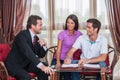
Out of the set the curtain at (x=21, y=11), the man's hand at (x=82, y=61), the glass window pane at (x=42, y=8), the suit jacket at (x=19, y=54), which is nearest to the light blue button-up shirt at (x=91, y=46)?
the man's hand at (x=82, y=61)

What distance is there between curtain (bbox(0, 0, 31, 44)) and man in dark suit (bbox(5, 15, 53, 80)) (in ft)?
3.89

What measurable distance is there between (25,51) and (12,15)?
1.63 meters

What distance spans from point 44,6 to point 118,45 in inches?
59.5

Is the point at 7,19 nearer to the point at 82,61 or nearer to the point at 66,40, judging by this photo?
the point at 66,40

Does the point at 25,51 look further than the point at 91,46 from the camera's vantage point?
No

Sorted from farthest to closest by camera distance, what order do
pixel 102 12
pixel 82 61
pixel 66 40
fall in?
pixel 102 12 < pixel 66 40 < pixel 82 61

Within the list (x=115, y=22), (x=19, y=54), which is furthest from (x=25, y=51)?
(x=115, y=22)

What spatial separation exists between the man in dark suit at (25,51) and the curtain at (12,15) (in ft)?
3.89

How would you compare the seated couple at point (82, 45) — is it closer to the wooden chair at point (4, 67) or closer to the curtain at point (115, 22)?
the wooden chair at point (4, 67)

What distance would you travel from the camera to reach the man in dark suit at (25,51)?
3.55 meters

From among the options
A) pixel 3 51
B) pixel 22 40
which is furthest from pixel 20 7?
pixel 22 40

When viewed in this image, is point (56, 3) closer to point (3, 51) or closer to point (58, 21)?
point (58, 21)

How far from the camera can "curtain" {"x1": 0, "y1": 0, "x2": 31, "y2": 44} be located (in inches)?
193

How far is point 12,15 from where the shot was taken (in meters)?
4.90
